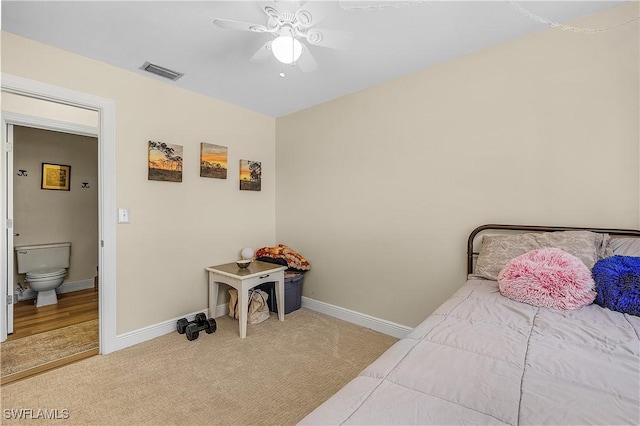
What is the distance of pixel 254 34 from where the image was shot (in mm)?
2080

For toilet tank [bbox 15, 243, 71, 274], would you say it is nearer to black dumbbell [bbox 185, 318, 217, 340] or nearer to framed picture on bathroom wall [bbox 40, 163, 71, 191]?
framed picture on bathroom wall [bbox 40, 163, 71, 191]

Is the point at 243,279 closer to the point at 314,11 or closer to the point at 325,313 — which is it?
the point at 325,313

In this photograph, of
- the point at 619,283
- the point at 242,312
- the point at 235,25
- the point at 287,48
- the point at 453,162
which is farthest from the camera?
the point at 242,312

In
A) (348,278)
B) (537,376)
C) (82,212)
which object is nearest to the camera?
(537,376)

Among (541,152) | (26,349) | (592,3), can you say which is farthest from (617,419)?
(26,349)

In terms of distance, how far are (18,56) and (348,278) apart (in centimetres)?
331

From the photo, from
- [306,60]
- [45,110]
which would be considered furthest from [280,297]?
[45,110]

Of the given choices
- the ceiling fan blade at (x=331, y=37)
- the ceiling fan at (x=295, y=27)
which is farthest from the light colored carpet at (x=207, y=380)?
the ceiling fan blade at (x=331, y=37)

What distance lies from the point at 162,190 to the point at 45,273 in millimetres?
2320

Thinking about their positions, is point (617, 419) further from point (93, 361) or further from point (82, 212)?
point (82, 212)

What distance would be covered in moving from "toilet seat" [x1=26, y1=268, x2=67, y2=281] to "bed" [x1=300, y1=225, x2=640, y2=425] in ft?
14.6

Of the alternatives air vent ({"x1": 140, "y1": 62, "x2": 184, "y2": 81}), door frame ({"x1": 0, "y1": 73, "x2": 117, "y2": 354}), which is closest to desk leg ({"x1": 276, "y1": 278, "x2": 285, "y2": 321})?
door frame ({"x1": 0, "y1": 73, "x2": 117, "y2": 354})

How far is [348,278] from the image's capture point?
3.19m

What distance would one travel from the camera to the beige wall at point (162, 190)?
2.39 m
